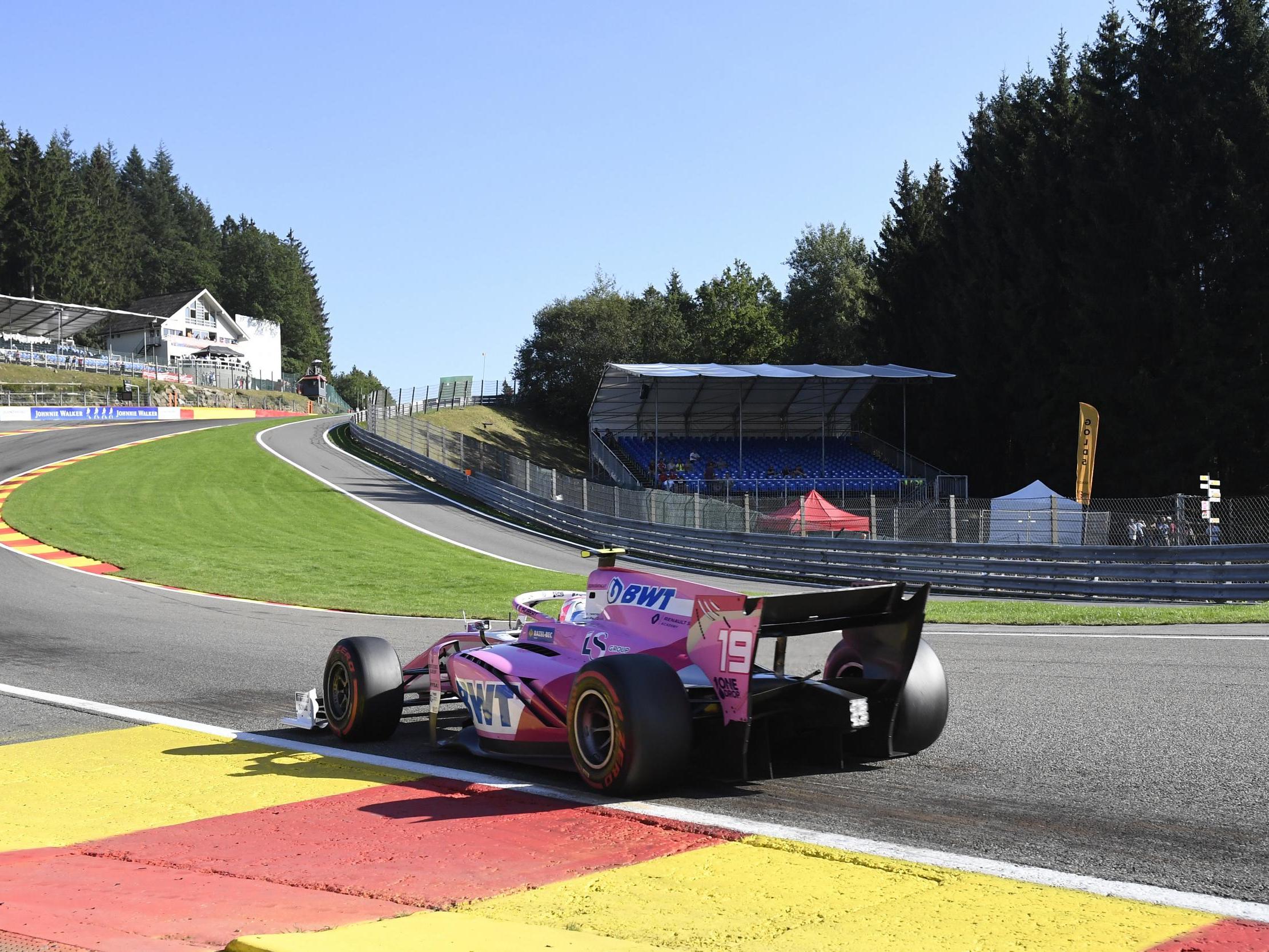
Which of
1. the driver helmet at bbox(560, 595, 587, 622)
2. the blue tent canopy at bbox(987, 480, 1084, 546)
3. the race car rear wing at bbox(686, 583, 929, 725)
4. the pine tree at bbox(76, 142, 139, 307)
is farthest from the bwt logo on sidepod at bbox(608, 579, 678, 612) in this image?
the pine tree at bbox(76, 142, 139, 307)

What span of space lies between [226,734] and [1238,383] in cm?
3348

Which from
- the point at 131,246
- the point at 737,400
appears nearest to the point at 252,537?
the point at 737,400

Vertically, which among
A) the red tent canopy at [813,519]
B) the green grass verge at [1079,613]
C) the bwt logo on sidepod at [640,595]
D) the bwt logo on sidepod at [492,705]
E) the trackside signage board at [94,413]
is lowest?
the green grass verge at [1079,613]

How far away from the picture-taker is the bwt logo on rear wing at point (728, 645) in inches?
225

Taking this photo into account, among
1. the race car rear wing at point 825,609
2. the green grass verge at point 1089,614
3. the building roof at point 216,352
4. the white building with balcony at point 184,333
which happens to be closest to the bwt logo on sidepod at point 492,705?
the race car rear wing at point 825,609

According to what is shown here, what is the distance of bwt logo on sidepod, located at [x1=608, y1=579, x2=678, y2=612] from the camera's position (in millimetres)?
6484

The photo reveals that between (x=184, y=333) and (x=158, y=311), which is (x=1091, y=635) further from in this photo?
(x=158, y=311)

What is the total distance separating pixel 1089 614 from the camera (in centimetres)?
1595

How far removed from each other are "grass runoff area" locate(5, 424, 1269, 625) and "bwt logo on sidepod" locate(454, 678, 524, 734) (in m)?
8.66

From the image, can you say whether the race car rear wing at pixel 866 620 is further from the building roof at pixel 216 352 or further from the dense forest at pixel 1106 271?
the building roof at pixel 216 352

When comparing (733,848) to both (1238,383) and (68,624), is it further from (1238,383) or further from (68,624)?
(1238,383)

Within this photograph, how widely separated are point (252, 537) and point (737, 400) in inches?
963

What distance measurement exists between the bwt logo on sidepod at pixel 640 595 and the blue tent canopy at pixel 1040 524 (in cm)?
1536

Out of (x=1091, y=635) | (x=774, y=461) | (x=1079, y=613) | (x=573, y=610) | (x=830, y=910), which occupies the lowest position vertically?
(x=1079, y=613)
